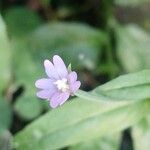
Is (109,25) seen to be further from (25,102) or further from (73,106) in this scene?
(73,106)

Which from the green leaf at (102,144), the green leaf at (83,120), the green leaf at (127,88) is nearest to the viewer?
the green leaf at (127,88)

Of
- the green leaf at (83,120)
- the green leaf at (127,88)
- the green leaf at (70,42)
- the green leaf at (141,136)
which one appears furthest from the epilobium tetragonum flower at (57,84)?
the green leaf at (70,42)

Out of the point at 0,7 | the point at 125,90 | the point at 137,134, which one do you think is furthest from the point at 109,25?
the point at 125,90

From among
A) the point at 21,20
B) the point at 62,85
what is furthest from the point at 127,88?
the point at 21,20

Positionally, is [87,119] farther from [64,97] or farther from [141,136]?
[64,97]

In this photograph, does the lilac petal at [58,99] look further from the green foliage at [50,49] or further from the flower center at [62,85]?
the green foliage at [50,49]

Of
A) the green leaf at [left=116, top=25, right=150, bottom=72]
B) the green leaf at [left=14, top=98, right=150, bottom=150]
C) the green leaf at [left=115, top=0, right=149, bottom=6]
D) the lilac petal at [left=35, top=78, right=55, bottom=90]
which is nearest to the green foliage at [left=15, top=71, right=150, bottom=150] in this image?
the green leaf at [left=14, top=98, right=150, bottom=150]

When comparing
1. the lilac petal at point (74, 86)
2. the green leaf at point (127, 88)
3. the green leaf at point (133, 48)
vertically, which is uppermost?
the lilac petal at point (74, 86)
